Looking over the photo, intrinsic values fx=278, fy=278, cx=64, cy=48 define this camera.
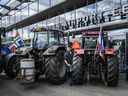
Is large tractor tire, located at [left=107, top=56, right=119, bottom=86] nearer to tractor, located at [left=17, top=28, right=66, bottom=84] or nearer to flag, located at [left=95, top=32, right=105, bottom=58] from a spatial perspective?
flag, located at [left=95, top=32, right=105, bottom=58]

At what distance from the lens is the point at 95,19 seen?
16.5 metres

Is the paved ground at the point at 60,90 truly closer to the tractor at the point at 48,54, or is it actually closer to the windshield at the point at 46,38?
the tractor at the point at 48,54

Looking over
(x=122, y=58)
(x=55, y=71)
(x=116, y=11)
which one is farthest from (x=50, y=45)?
(x=116, y=11)

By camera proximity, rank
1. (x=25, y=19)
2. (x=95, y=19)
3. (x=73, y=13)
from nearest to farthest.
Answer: (x=95, y=19) < (x=73, y=13) < (x=25, y=19)

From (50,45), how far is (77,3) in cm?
885

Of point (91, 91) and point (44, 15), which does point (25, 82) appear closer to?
point (91, 91)

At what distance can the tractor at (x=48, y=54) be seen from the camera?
9.60m

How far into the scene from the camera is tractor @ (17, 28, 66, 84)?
9602 mm

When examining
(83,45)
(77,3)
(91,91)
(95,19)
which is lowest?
(91,91)

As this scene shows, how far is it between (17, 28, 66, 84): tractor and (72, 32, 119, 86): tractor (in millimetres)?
669

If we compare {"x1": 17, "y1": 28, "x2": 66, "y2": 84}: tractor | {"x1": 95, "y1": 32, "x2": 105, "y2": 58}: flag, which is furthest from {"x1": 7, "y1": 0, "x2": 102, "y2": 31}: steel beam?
{"x1": 95, "y1": 32, "x2": 105, "y2": 58}: flag

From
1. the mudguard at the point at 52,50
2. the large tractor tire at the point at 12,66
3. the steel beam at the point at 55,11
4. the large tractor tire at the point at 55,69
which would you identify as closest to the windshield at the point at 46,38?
the mudguard at the point at 52,50

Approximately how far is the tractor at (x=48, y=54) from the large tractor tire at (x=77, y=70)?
574 millimetres

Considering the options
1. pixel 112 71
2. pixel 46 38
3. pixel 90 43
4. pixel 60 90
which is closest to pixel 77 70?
pixel 60 90
